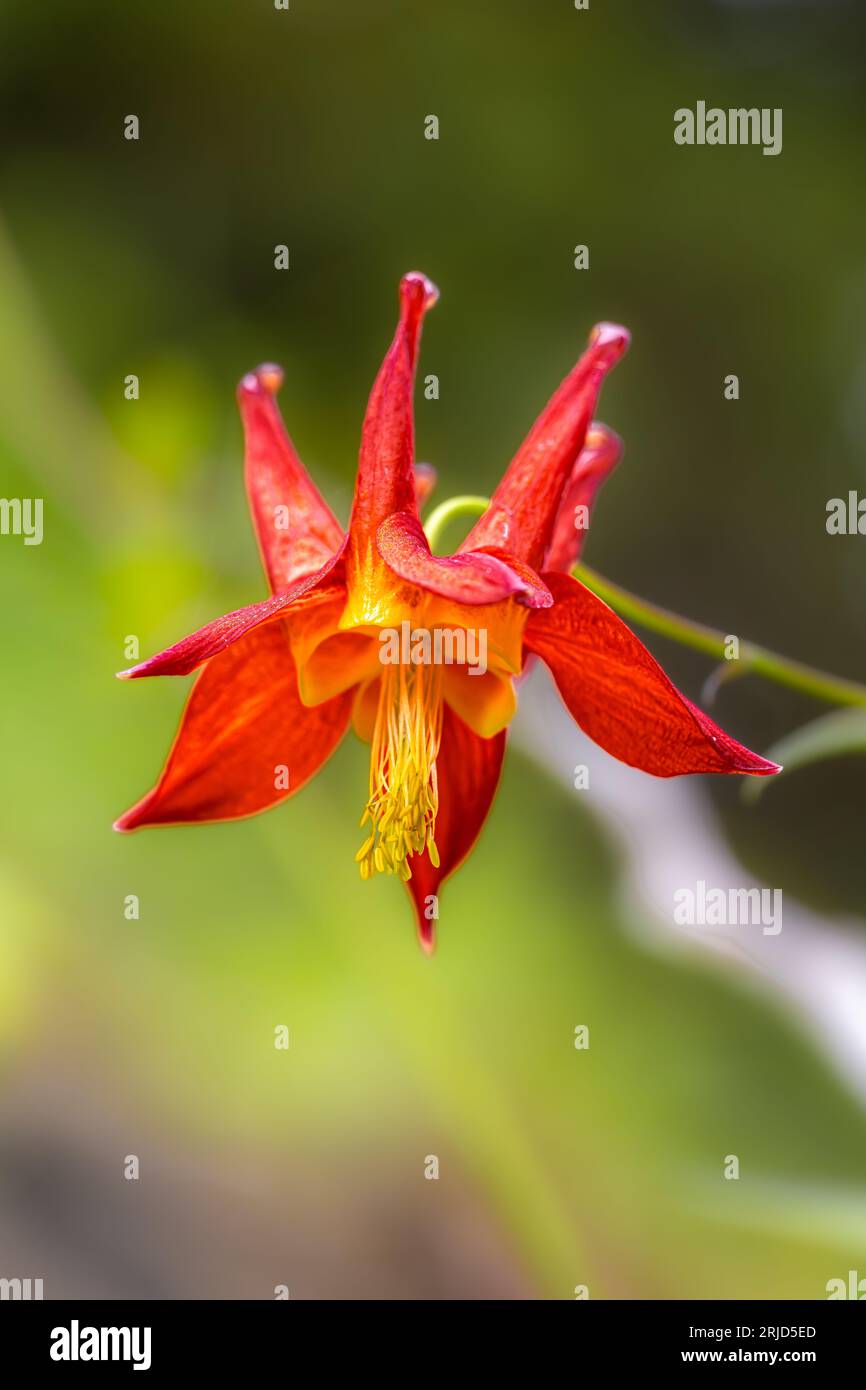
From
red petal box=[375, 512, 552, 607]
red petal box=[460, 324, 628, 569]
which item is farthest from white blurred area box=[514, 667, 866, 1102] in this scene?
red petal box=[375, 512, 552, 607]

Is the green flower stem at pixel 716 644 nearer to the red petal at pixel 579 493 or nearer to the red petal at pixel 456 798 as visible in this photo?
the red petal at pixel 579 493

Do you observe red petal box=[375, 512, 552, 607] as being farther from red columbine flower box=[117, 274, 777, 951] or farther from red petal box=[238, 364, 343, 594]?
red petal box=[238, 364, 343, 594]

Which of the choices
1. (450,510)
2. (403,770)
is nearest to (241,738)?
(403,770)

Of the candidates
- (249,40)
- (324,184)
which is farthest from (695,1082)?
(249,40)

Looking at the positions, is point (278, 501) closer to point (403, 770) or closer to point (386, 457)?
point (386, 457)

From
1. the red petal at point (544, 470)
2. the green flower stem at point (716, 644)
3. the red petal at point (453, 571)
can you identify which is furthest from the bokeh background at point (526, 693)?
the red petal at point (453, 571)

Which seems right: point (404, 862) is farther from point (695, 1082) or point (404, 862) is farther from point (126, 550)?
point (695, 1082)
